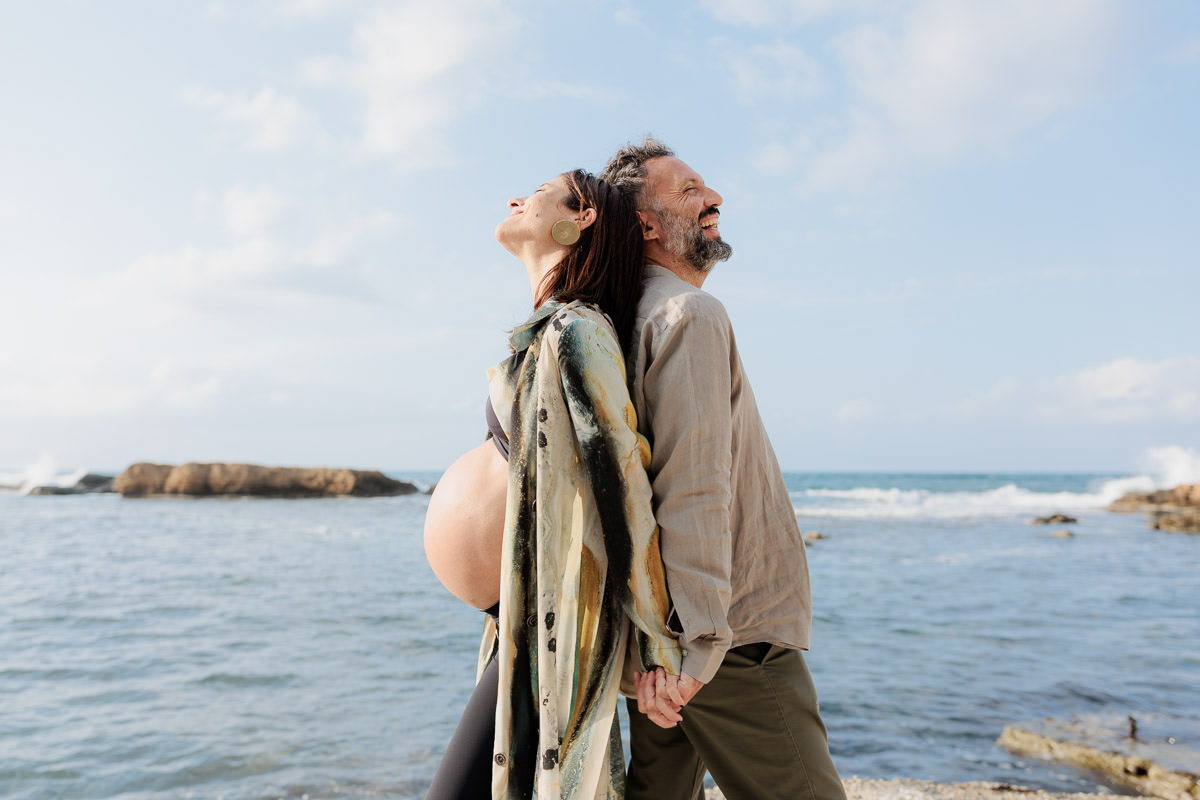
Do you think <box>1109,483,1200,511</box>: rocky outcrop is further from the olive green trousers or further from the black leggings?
the black leggings

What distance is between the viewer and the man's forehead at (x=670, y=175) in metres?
2.22

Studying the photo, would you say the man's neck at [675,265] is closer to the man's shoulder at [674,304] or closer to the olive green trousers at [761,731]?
the man's shoulder at [674,304]

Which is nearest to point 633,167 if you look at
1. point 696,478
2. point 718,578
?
point 696,478

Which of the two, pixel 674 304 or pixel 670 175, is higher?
pixel 670 175

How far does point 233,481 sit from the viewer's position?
3092 centimetres

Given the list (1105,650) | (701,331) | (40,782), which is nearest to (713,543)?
(701,331)

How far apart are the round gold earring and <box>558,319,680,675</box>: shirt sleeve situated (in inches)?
15.5

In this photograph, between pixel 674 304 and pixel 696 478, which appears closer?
pixel 696 478

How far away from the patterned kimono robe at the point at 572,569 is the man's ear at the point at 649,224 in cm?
48

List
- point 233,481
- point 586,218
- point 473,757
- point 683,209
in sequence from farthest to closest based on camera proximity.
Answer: point 233,481
point 683,209
point 586,218
point 473,757

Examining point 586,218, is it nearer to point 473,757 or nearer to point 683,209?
point 683,209

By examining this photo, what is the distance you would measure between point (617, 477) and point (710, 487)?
210 mm

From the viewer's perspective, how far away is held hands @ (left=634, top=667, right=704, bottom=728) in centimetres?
176

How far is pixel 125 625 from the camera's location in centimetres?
914
